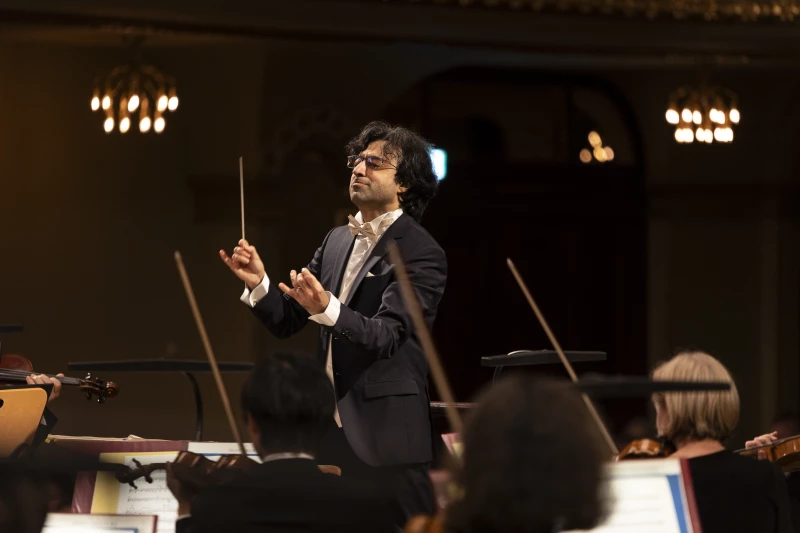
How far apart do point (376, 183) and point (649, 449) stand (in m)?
0.98

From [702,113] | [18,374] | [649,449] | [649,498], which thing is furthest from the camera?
[702,113]

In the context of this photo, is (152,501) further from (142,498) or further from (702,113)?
(702,113)

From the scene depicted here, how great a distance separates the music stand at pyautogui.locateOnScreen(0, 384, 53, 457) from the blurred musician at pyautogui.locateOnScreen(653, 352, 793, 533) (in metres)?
1.33

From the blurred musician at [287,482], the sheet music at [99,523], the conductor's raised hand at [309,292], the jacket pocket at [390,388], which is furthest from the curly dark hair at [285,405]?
the jacket pocket at [390,388]

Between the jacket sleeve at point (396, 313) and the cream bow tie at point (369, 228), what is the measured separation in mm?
108

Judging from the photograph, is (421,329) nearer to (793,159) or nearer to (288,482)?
(288,482)

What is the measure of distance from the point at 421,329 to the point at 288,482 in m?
0.51

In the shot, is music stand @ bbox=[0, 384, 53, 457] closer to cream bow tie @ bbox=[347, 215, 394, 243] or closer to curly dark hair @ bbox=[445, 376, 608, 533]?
cream bow tie @ bbox=[347, 215, 394, 243]

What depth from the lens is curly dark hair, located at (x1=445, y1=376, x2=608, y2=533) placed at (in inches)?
58.0

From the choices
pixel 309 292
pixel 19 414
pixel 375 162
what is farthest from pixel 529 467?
pixel 375 162

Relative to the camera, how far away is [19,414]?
271 cm

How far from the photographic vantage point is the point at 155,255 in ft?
20.0

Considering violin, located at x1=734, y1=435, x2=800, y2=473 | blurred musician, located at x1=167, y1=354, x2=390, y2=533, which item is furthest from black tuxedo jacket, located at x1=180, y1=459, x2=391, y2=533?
violin, located at x1=734, y1=435, x2=800, y2=473

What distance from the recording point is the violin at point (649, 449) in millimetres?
2508
